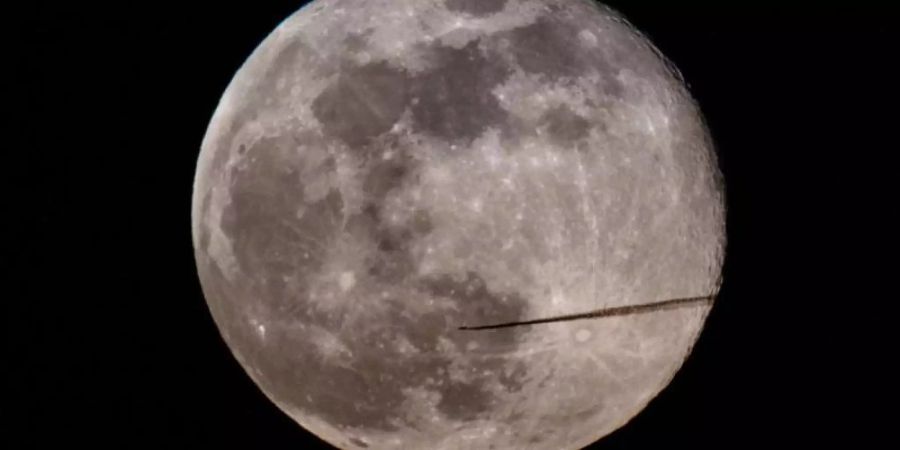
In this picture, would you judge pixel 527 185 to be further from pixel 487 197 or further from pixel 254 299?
pixel 254 299

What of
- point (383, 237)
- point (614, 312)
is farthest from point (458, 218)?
point (614, 312)

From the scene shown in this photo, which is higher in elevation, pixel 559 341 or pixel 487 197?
pixel 487 197

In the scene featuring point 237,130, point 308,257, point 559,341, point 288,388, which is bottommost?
point 288,388

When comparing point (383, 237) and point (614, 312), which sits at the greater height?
point (383, 237)

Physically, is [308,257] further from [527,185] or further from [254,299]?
[527,185]

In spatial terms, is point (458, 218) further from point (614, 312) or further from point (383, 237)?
point (614, 312)

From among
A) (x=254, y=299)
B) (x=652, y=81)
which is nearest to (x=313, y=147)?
(x=254, y=299)

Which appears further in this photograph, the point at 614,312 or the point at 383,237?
the point at 614,312

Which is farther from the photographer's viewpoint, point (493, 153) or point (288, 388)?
point (288, 388)
